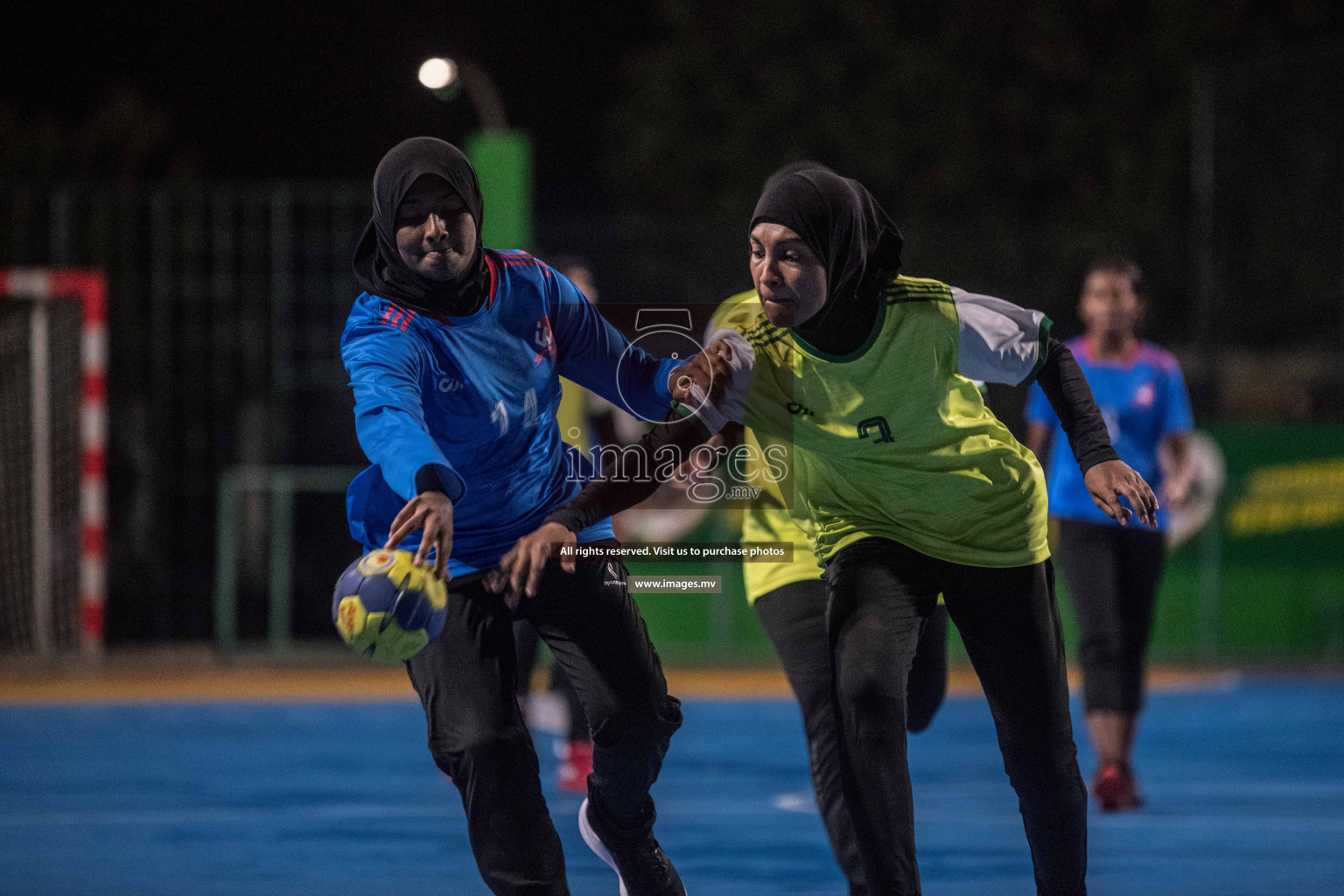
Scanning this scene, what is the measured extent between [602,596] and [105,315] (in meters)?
9.81

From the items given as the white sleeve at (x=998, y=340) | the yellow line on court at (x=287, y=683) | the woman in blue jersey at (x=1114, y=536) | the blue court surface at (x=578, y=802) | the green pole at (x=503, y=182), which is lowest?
the yellow line on court at (x=287, y=683)

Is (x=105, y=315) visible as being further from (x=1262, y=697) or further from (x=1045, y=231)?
(x=1045, y=231)

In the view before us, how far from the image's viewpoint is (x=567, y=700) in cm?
768

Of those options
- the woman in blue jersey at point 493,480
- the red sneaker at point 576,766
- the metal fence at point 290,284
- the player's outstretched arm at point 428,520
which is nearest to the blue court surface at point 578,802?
the red sneaker at point 576,766

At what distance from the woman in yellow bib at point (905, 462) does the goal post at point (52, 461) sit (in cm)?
941

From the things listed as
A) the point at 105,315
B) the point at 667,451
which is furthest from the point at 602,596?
the point at 105,315

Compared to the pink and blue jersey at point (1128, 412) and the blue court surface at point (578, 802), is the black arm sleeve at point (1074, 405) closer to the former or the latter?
the blue court surface at point (578, 802)

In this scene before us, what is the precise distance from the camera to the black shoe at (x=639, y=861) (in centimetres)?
464


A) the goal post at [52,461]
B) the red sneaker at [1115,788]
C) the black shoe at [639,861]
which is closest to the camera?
the black shoe at [639,861]

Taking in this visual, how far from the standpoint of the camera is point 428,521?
3.83 m

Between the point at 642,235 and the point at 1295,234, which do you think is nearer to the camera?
the point at 642,235

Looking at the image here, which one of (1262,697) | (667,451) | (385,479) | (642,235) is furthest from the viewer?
(642,235)

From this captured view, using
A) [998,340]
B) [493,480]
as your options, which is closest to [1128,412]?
[998,340]

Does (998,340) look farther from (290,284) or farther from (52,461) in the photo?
(52,461)
